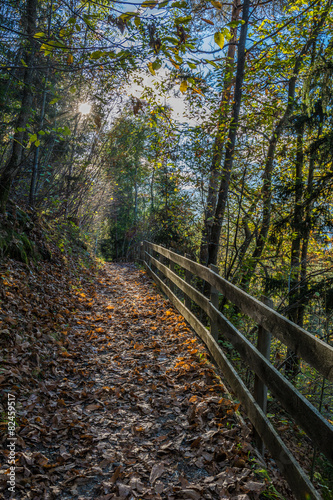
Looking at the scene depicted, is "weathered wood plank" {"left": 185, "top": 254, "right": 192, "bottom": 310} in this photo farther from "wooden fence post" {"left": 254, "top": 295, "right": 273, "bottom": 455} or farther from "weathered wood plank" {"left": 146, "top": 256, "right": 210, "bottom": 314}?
"wooden fence post" {"left": 254, "top": 295, "right": 273, "bottom": 455}

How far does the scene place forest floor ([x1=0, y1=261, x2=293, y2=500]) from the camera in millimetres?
2570

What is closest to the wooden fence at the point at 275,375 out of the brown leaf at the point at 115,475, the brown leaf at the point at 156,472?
the brown leaf at the point at 156,472

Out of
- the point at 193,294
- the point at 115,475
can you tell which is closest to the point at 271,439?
the point at 115,475

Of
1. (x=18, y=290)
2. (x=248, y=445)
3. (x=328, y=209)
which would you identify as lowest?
(x=248, y=445)

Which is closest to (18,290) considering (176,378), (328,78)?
(176,378)

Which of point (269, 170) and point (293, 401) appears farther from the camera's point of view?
point (269, 170)

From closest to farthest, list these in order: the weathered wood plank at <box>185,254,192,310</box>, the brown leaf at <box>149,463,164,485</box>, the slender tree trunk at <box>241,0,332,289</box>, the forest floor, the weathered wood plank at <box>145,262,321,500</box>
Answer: the weathered wood plank at <box>145,262,321,500</box>, the forest floor, the brown leaf at <box>149,463,164,485</box>, the weathered wood plank at <box>185,254,192,310</box>, the slender tree trunk at <box>241,0,332,289</box>

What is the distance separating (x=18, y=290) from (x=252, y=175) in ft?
20.9

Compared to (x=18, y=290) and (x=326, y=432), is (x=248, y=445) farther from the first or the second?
(x=18, y=290)

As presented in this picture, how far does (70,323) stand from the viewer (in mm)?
6031

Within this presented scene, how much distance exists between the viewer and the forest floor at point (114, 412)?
2570mm

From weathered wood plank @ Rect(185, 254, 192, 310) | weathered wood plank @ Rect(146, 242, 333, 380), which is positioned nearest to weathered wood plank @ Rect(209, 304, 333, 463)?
weathered wood plank @ Rect(146, 242, 333, 380)

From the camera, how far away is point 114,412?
12.1ft

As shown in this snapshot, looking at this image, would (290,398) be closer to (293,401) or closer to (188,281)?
(293,401)
